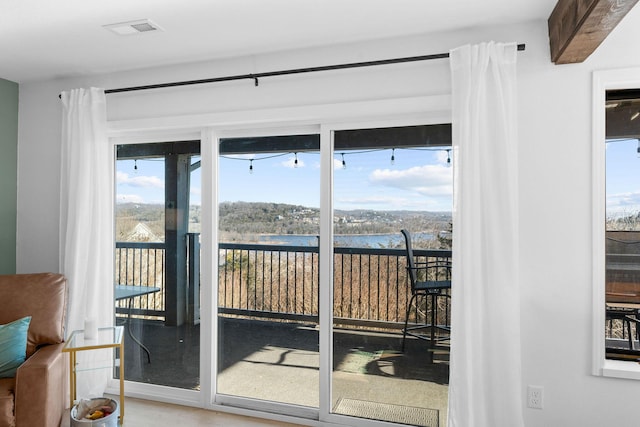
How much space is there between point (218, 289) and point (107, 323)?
3.13 ft

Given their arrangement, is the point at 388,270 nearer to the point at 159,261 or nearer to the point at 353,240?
the point at 353,240

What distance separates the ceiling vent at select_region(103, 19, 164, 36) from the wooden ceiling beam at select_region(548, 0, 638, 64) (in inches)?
86.6

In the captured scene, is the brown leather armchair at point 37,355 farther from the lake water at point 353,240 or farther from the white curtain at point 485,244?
the white curtain at point 485,244

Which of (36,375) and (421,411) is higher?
(36,375)

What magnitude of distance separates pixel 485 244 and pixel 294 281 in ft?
4.20

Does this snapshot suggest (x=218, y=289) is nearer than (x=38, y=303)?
No

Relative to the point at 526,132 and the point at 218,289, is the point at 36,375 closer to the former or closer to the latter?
the point at 218,289

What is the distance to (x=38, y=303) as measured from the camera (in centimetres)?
290

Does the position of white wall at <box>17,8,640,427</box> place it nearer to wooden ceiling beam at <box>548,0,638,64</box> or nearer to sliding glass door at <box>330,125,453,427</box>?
wooden ceiling beam at <box>548,0,638,64</box>

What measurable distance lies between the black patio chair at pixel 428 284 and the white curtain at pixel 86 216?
2.26m

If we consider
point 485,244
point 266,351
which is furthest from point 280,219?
point 485,244

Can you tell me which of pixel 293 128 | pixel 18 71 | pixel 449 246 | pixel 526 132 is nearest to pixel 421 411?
pixel 449 246

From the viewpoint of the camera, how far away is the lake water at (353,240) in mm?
2783

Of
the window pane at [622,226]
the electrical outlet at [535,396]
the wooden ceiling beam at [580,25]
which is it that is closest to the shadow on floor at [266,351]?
the electrical outlet at [535,396]
